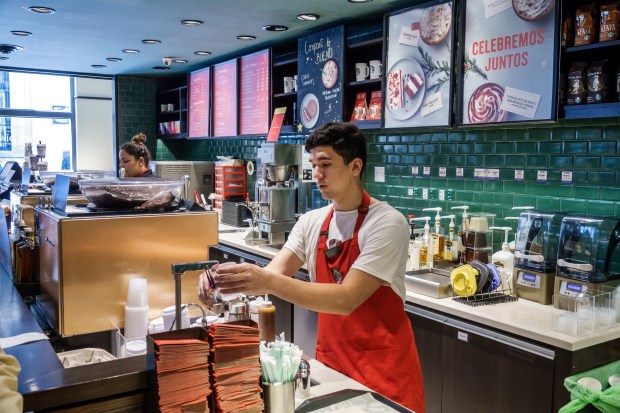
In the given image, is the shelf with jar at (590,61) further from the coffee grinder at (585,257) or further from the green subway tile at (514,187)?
the green subway tile at (514,187)

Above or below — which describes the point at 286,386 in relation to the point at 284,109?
below

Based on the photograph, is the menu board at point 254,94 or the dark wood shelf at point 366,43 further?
the menu board at point 254,94

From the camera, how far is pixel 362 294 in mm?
1959

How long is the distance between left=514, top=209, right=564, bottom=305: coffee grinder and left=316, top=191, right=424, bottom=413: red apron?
1.22 metres

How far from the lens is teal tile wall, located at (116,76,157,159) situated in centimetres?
793

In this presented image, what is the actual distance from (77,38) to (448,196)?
3890mm

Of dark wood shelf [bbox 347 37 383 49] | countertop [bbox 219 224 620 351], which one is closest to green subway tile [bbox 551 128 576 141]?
countertop [bbox 219 224 620 351]

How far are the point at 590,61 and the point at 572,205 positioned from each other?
2.65 feet

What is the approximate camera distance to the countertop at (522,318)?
8.07ft

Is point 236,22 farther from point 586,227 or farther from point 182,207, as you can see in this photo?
point 586,227

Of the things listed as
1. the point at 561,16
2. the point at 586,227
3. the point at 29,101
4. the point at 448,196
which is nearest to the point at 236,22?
the point at 448,196

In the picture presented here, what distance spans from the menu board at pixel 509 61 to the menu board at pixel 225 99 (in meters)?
3.26

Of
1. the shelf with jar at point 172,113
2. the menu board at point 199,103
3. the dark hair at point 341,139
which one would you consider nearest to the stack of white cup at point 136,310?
the dark hair at point 341,139

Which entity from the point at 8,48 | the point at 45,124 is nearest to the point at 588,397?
the point at 8,48
